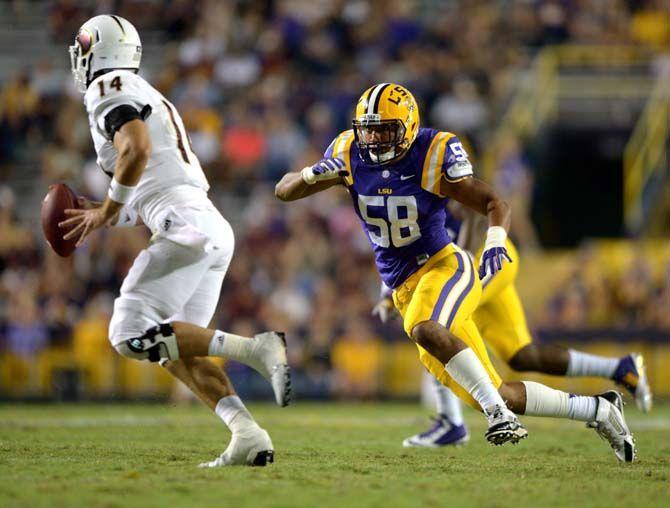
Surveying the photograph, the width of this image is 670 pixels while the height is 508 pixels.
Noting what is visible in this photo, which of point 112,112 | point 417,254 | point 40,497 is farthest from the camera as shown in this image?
point 417,254

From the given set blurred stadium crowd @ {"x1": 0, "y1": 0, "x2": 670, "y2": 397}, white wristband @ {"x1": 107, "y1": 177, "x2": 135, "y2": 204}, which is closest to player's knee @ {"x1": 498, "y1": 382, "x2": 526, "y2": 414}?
white wristband @ {"x1": 107, "y1": 177, "x2": 135, "y2": 204}

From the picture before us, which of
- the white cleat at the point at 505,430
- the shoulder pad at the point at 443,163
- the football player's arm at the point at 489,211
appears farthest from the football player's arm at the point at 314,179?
the white cleat at the point at 505,430

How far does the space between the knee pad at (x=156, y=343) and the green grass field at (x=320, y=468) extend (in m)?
0.52

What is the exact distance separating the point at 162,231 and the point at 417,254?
1.35 meters

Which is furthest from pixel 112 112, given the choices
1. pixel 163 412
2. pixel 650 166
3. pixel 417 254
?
pixel 650 166

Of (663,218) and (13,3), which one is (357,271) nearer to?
(663,218)

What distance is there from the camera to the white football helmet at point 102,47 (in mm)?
5828

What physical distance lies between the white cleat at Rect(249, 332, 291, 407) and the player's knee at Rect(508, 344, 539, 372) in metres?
2.06

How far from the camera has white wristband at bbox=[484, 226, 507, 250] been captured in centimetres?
554

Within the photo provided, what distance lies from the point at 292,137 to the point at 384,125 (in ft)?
25.2

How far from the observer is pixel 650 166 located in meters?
14.2

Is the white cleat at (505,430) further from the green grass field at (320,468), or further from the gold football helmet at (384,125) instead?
the gold football helmet at (384,125)

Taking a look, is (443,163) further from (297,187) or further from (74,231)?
(74,231)

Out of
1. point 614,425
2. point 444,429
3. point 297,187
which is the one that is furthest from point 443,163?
point 444,429
